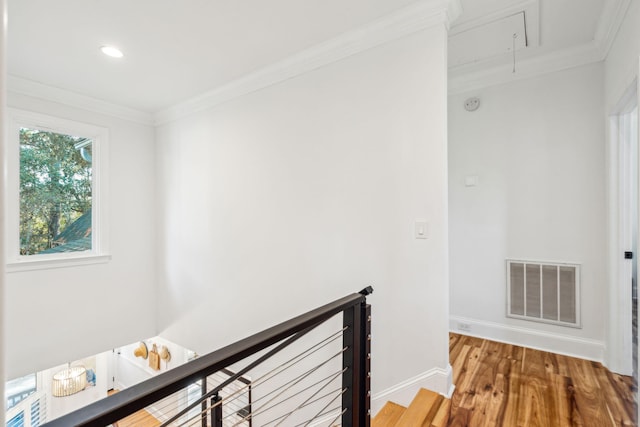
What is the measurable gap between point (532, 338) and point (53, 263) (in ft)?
15.8

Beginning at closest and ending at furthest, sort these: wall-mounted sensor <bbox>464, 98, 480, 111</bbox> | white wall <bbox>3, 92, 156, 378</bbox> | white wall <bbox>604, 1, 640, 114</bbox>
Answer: white wall <bbox>604, 1, 640, 114</bbox> < wall-mounted sensor <bbox>464, 98, 480, 111</bbox> < white wall <bbox>3, 92, 156, 378</bbox>

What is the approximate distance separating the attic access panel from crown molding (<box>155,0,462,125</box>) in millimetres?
356

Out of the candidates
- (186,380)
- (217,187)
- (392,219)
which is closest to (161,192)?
(217,187)

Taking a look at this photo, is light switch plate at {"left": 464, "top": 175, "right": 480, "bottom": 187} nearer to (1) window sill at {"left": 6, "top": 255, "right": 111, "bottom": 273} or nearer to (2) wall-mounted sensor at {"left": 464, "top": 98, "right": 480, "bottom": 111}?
(2) wall-mounted sensor at {"left": 464, "top": 98, "right": 480, "bottom": 111}

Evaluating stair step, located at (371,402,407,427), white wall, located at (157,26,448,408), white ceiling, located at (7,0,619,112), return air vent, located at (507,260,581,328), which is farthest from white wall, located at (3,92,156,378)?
return air vent, located at (507,260,581,328)

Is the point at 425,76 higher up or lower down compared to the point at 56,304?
higher up

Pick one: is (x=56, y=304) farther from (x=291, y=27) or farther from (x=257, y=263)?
(x=291, y=27)

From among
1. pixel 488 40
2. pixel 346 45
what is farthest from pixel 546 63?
pixel 346 45

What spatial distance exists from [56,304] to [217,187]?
84.2 inches

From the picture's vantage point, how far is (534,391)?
79.6 inches

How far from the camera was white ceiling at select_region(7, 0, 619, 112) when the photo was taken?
6.73ft

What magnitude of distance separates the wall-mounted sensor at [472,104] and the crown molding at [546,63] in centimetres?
11

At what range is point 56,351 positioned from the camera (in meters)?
3.35

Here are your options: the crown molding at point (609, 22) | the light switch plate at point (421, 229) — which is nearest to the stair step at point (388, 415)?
the light switch plate at point (421, 229)
